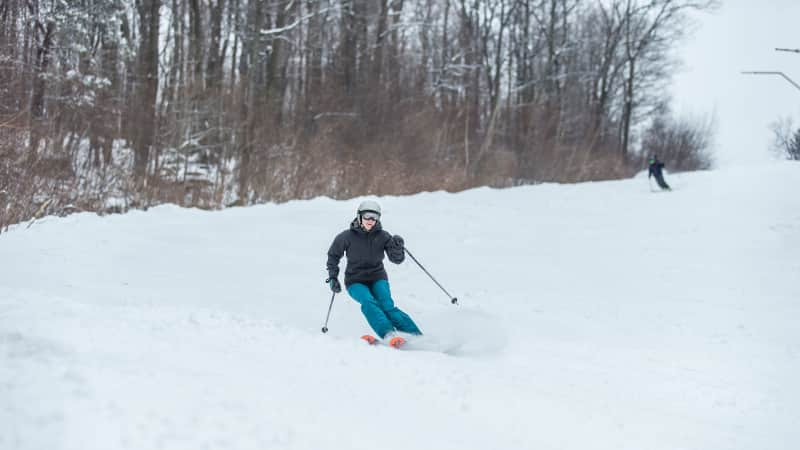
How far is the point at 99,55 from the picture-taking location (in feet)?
47.7

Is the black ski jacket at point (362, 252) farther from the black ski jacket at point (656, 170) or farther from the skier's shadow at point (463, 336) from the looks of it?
the black ski jacket at point (656, 170)

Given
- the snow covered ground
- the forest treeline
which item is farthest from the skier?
the forest treeline

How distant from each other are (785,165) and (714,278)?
1787cm

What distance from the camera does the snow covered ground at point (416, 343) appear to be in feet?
10.4

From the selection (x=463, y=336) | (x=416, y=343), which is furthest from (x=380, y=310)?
(x=463, y=336)

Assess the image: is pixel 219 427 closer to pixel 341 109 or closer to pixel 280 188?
pixel 280 188

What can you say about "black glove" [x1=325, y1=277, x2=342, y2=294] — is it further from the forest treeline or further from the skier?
the forest treeline

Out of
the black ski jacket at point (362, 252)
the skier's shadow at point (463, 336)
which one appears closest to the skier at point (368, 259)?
the black ski jacket at point (362, 252)

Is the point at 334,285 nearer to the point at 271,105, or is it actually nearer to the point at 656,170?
the point at 271,105

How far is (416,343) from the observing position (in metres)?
5.82

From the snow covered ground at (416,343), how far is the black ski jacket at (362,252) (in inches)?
27.9

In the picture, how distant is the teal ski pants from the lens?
19.2ft

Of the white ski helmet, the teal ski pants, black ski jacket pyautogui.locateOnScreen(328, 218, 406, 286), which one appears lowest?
the teal ski pants

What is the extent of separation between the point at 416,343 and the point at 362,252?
3.58 ft
